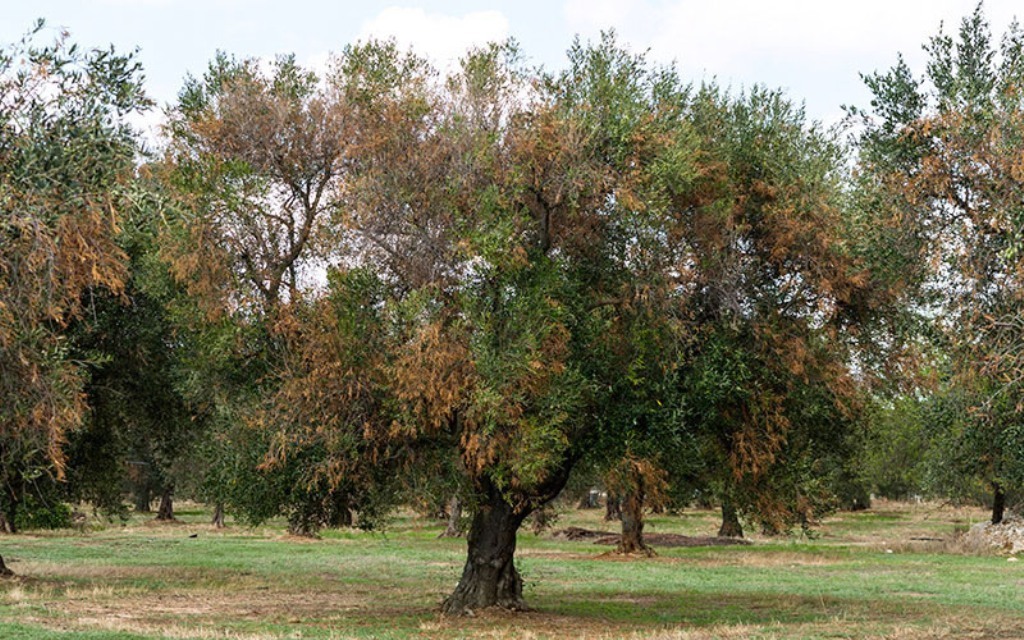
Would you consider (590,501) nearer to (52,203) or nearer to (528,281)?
(528,281)

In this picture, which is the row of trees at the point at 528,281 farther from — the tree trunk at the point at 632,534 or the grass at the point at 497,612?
the tree trunk at the point at 632,534

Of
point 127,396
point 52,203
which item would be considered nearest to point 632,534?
point 127,396

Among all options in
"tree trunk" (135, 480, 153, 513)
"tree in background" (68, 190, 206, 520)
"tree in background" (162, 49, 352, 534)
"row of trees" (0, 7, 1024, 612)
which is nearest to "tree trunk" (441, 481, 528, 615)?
"row of trees" (0, 7, 1024, 612)

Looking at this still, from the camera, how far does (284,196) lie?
73.4 ft

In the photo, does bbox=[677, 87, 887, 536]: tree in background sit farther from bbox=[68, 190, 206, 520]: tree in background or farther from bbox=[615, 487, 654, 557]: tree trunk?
bbox=[615, 487, 654, 557]: tree trunk

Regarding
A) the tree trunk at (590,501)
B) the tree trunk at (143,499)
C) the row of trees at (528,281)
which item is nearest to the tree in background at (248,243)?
the row of trees at (528,281)

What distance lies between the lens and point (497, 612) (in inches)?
956

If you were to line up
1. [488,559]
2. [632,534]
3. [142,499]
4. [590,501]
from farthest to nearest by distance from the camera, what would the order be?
[590,501], [142,499], [632,534], [488,559]

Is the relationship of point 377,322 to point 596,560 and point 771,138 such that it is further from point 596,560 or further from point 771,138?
point 596,560

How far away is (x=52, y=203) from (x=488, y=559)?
1438cm

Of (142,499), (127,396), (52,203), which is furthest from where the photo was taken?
(142,499)

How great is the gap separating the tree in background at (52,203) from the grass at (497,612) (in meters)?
6.62

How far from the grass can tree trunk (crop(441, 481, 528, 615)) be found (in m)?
0.61

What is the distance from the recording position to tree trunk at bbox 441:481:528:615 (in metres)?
24.5
